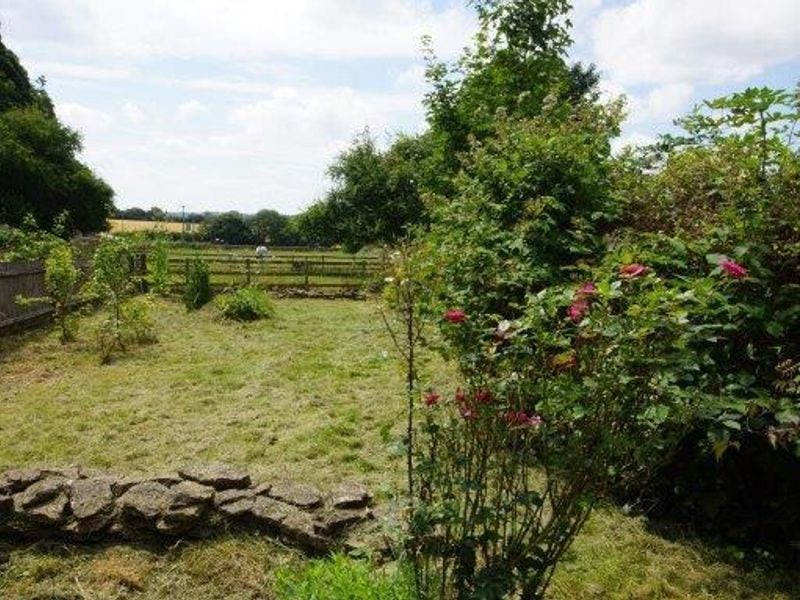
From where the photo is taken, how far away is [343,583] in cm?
317

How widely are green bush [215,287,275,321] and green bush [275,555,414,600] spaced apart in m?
10.6

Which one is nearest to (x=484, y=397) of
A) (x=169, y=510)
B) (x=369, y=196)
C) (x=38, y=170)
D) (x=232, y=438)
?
(x=169, y=510)

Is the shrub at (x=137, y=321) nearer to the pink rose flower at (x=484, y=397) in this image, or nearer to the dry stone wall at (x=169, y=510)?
the dry stone wall at (x=169, y=510)

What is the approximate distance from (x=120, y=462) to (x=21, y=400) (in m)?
2.72

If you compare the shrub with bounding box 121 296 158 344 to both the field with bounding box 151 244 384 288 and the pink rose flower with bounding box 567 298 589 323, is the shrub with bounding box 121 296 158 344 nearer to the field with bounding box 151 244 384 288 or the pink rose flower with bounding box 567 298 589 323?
the field with bounding box 151 244 384 288

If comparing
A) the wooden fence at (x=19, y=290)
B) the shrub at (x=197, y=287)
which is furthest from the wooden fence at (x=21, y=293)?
the shrub at (x=197, y=287)

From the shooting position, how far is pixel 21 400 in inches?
283

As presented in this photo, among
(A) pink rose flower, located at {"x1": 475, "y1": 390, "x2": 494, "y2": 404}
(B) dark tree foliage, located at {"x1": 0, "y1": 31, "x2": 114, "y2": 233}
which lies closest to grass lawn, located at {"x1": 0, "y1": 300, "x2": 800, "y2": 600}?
(A) pink rose flower, located at {"x1": 475, "y1": 390, "x2": 494, "y2": 404}

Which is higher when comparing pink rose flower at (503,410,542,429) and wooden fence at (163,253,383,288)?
pink rose flower at (503,410,542,429)

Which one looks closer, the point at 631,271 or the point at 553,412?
the point at 631,271

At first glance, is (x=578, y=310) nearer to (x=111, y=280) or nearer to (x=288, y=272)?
(x=111, y=280)

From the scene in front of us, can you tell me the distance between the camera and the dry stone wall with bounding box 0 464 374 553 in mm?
3932

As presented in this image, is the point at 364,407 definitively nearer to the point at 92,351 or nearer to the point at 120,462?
the point at 120,462

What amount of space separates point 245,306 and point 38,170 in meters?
24.5
